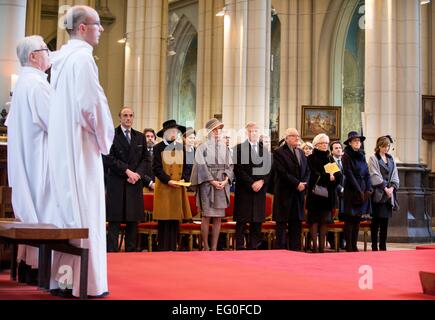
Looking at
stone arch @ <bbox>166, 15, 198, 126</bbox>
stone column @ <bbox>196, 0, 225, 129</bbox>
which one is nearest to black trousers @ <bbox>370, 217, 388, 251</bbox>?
stone column @ <bbox>196, 0, 225, 129</bbox>

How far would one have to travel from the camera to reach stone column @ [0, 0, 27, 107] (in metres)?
11.1

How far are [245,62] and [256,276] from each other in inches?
512

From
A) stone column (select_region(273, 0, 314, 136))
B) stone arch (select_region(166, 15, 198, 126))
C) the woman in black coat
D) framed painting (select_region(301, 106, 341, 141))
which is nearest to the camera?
the woman in black coat

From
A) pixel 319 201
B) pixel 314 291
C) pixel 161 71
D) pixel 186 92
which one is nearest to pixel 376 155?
pixel 319 201

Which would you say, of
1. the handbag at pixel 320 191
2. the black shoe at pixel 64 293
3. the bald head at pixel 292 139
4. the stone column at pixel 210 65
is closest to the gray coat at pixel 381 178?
the handbag at pixel 320 191

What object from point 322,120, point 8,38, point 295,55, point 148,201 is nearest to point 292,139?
point 148,201

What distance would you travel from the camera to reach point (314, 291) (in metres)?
6.01

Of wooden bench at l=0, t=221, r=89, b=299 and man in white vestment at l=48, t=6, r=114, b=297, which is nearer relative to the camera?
wooden bench at l=0, t=221, r=89, b=299

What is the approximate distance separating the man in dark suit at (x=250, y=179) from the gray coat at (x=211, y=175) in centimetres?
26

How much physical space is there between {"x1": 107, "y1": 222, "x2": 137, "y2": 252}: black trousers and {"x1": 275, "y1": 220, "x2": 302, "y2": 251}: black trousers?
7.56ft

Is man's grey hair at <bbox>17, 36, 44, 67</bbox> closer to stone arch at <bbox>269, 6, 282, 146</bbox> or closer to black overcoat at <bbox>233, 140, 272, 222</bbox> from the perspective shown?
black overcoat at <bbox>233, 140, 272, 222</bbox>

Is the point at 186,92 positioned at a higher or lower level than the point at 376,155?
higher
